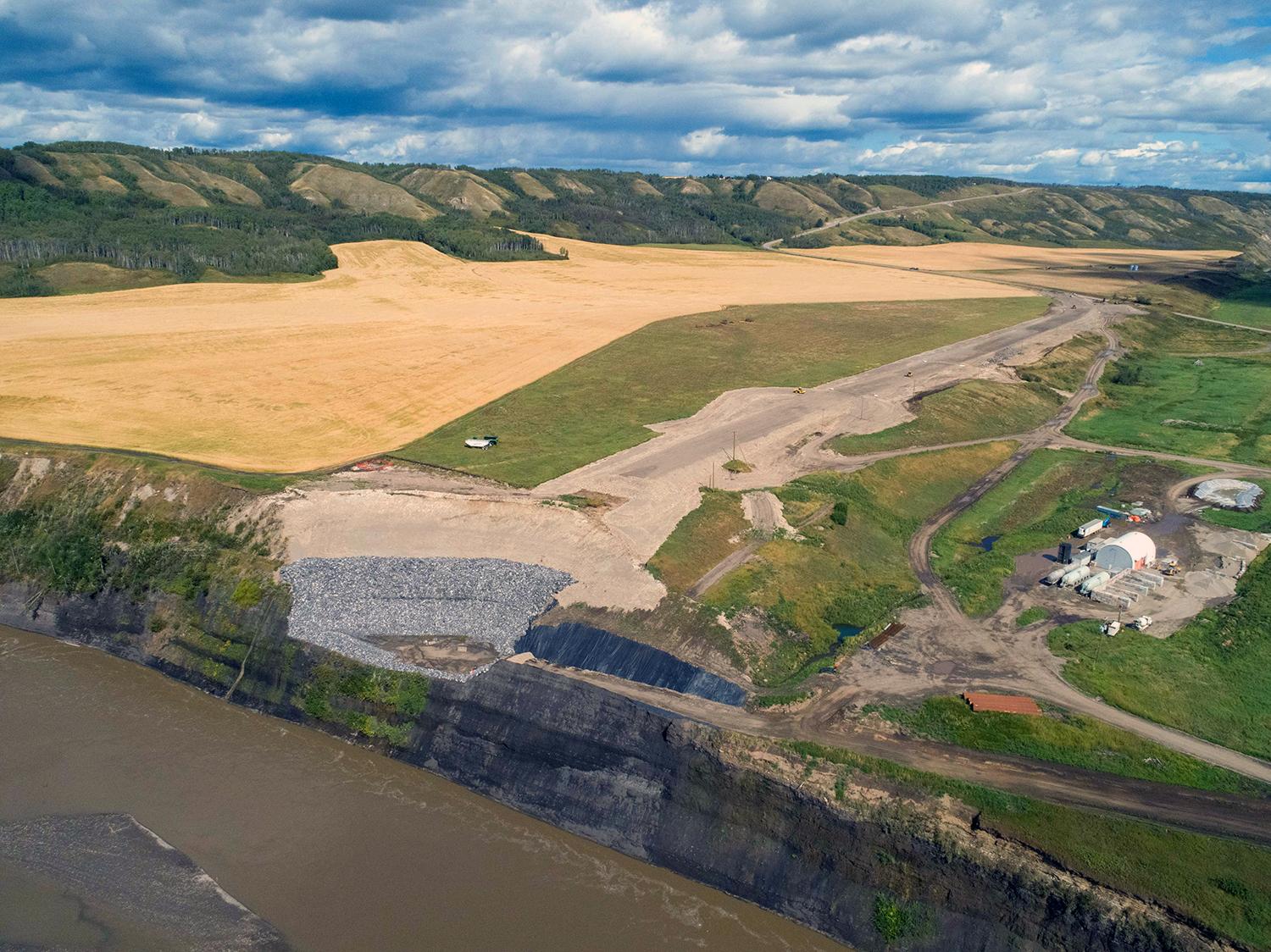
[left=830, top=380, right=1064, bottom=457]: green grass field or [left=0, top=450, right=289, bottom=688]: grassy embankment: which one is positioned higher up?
[left=830, top=380, right=1064, bottom=457]: green grass field

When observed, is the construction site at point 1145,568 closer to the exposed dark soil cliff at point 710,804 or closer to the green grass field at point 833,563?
the green grass field at point 833,563

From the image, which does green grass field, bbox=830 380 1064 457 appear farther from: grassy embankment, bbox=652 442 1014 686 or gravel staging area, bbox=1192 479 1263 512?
gravel staging area, bbox=1192 479 1263 512

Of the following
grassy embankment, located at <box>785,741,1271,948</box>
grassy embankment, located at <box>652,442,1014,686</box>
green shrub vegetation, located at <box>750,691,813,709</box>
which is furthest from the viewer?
grassy embankment, located at <box>652,442,1014,686</box>

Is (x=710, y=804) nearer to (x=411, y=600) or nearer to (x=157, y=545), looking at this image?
(x=411, y=600)

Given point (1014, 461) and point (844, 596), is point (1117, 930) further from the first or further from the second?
point (1014, 461)

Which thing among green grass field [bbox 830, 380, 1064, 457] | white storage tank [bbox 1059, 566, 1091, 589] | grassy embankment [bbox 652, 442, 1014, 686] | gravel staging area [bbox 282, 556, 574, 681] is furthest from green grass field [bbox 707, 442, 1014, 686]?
gravel staging area [bbox 282, 556, 574, 681]

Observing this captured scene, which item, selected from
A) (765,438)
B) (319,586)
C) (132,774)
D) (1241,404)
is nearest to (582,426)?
(765,438)
